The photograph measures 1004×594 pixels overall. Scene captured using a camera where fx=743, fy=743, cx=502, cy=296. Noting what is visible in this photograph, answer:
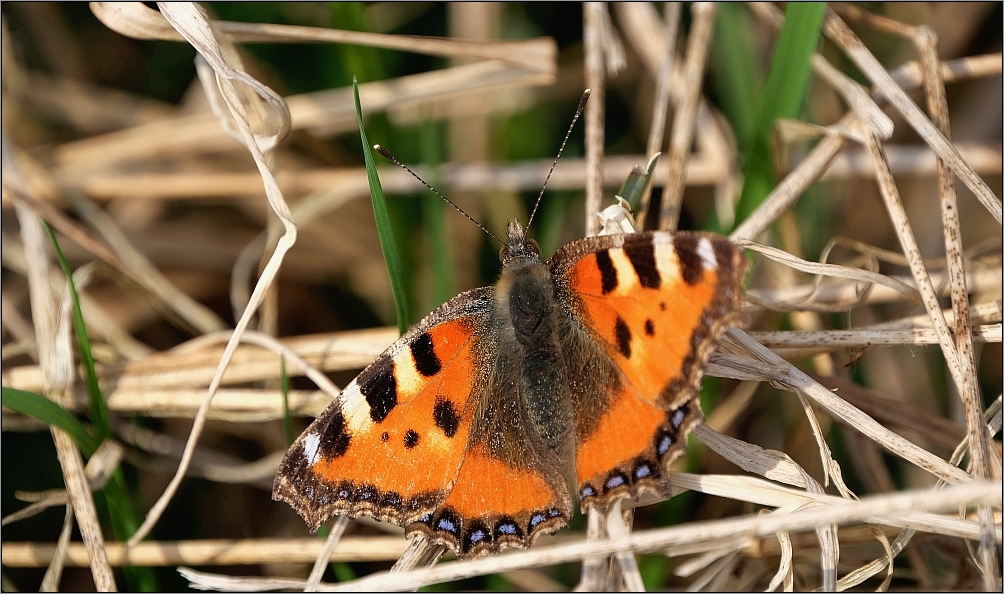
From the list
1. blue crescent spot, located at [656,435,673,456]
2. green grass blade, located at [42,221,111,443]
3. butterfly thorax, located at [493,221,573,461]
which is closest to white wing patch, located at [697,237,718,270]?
blue crescent spot, located at [656,435,673,456]

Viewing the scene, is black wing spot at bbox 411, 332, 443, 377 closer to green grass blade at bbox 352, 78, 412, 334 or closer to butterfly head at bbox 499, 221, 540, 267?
green grass blade at bbox 352, 78, 412, 334

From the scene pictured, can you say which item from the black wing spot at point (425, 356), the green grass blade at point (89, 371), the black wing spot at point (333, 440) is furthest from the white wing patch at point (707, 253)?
the green grass blade at point (89, 371)

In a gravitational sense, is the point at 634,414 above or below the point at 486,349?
below

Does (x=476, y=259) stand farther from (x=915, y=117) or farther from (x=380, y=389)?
(x=915, y=117)

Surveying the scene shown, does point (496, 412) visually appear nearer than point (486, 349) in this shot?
Yes

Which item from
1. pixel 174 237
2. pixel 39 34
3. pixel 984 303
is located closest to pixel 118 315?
pixel 174 237

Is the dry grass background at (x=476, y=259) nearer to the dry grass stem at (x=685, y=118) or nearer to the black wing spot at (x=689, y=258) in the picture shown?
the dry grass stem at (x=685, y=118)

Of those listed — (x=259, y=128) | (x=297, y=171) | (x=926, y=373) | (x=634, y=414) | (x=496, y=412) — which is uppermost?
(x=297, y=171)

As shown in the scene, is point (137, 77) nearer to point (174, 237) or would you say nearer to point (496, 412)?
point (174, 237)
